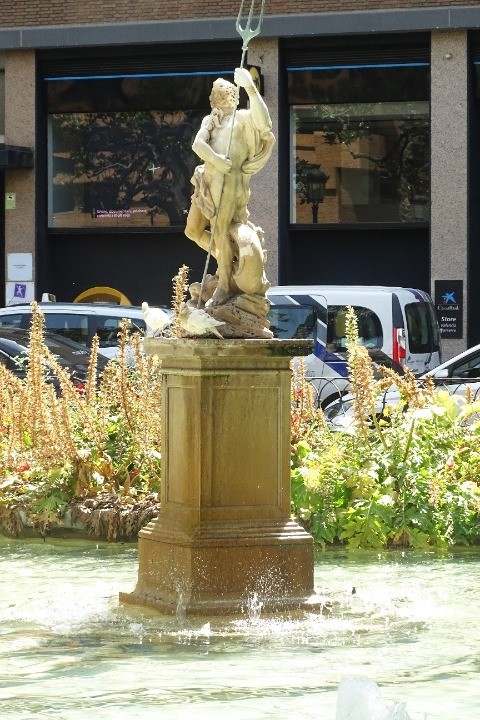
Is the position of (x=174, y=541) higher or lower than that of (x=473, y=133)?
lower

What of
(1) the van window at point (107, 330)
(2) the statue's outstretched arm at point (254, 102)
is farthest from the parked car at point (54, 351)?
(2) the statue's outstretched arm at point (254, 102)

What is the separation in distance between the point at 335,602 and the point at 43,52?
22.5 m

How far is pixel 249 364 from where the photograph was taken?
805 cm

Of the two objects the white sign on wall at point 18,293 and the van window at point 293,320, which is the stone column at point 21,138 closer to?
the white sign on wall at point 18,293

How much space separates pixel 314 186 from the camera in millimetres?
28391

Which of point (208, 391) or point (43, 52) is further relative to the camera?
point (43, 52)

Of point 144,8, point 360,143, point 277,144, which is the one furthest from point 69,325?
A: point 144,8

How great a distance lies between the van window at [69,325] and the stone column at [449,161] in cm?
774

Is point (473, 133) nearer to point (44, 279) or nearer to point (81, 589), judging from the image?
point (44, 279)

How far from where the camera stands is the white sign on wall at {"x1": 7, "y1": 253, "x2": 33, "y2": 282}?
29062mm

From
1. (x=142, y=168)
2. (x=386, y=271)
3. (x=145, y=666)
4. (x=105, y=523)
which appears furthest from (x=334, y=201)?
(x=145, y=666)

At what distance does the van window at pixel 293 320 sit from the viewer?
2146 centimetres

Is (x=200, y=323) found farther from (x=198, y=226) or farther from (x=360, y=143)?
(x=360, y=143)

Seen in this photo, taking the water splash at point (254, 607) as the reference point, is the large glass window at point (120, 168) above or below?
above
